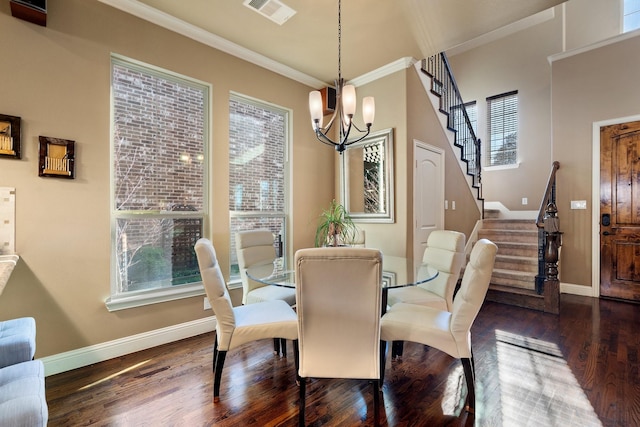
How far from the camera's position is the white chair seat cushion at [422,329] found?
1749 mm

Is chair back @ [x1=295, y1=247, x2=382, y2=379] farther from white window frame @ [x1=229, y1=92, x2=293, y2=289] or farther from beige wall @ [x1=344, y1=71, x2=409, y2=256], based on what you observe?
beige wall @ [x1=344, y1=71, x2=409, y2=256]

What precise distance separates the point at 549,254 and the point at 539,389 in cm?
227

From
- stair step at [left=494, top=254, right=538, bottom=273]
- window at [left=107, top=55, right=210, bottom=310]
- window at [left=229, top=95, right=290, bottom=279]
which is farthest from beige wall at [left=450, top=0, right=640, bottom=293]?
window at [left=107, top=55, right=210, bottom=310]

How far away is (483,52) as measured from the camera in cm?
630

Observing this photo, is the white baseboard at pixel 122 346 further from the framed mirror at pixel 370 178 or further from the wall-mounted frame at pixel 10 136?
the framed mirror at pixel 370 178

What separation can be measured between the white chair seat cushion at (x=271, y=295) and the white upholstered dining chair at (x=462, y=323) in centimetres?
97

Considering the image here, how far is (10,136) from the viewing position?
208cm

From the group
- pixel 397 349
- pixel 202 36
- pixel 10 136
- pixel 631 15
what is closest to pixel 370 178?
pixel 397 349

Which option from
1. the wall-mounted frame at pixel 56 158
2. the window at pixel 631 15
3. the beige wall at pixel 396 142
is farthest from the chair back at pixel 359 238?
the window at pixel 631 15

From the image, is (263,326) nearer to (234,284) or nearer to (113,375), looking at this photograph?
(113,375)

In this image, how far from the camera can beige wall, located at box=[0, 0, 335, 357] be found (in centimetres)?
213

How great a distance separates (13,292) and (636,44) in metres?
7.06

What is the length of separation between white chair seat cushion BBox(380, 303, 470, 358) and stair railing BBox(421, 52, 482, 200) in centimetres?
328

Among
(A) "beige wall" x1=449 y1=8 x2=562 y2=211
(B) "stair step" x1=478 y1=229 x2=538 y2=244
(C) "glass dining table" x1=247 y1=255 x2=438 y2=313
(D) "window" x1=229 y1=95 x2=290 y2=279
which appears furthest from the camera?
(A) "beige wall" x1=449 y1=8 x2=562 y2=211
